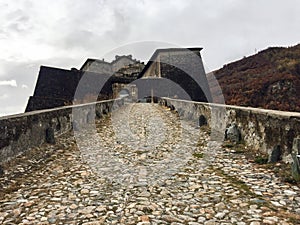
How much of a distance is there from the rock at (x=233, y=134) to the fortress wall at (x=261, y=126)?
0.10 metres

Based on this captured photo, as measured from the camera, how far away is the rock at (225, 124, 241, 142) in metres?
6.82

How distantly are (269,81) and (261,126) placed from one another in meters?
17.5

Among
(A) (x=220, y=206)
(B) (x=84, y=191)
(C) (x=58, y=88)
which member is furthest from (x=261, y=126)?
(C) (x=58, y=88)

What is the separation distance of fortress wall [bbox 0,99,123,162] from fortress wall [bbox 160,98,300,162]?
184 inches

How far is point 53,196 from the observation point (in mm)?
3748

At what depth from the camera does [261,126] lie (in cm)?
556

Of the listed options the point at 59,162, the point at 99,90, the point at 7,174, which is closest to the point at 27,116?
the point at 59,162

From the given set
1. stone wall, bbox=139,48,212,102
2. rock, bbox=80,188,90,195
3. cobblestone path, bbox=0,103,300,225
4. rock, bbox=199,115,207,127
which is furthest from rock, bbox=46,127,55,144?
stone wall, bbox=139,48,212,102

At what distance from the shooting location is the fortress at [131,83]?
24.0m

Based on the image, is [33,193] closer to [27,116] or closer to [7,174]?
[7,174]

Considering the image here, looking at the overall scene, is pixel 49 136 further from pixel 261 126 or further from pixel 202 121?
pixel 202 121

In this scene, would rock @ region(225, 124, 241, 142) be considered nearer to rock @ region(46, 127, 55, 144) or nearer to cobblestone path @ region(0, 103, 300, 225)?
cobblestone path @ region(0, 103, 300, 225)

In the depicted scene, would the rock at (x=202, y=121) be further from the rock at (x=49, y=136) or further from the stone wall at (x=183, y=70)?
the stone wall at (x=183, y=70)

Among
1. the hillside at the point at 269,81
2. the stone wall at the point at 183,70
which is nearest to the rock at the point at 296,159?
the hillside at the point at 269,81
